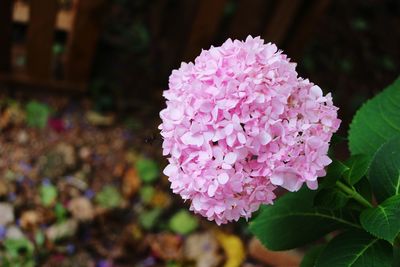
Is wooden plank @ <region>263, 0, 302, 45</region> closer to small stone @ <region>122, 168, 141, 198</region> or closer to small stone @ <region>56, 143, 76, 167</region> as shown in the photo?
small stone @ <region>122, 168, 141, 198</region>

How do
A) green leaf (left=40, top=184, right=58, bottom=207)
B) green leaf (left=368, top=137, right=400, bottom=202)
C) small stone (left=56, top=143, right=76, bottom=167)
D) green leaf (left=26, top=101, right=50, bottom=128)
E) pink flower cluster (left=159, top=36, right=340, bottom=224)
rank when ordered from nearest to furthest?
pink flower cluster (left=159, top=36, right=340, bottom=224), green leaf (left=368, top=137, right=400, bottom=202), green leaf (left=40, top=184, right=58, bottom=207), small stone (left=56, top=143, right=76, bottom=167), green leaf (left=26, top=101, right=50, bottom=128)

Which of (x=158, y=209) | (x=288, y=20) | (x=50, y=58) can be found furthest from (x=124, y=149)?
(x=288, y=20)

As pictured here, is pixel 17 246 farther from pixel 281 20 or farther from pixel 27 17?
pixel 281 20

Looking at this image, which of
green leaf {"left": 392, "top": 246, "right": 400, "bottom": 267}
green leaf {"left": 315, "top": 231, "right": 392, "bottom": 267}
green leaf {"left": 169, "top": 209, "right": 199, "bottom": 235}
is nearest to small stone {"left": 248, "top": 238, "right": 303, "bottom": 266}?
green leaf {"left": 169, "top": 209, "right": 199, "bottom": 235}

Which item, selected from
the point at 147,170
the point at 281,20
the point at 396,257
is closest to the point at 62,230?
the point at 147,170

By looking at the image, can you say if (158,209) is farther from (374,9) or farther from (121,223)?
(374,9)

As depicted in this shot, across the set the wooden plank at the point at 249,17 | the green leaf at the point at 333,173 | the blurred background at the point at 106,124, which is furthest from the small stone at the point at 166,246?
the green leaf at the point at 333,173

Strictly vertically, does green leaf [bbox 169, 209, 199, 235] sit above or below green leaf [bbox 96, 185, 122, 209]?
below
